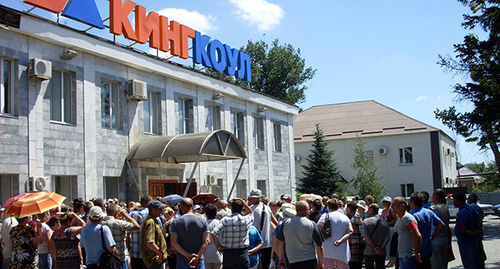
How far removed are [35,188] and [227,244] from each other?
8.43 m

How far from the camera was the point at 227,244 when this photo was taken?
797 cm

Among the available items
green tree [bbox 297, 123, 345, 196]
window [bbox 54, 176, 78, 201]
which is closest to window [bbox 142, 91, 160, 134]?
window [bbox 54, 176, 78, 201]

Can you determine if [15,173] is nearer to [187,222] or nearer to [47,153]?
[47,153]

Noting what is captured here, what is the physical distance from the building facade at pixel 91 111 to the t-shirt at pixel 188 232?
8.19 metres

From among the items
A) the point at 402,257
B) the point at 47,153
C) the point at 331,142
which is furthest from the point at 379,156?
the point at 402,257

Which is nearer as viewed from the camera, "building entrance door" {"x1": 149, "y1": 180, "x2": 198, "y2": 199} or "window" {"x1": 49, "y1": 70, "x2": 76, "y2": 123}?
"window" {"x1": 49, "y1": 70, "x2": 76, "y2": 123}

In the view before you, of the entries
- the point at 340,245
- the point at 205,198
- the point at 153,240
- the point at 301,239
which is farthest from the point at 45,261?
the point at 205,198

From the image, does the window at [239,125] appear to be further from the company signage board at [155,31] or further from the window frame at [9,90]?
the window frame at [9,90]

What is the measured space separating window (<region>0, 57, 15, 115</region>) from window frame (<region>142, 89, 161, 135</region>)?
563 centimetres

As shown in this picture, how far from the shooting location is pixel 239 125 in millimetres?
25078

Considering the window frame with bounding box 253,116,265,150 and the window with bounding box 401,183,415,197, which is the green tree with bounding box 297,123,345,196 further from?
the window with bounding box 401,183,415,197

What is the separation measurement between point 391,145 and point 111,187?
101 ft

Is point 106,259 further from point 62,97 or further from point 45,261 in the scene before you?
point 62,97

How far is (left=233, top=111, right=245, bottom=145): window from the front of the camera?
24.7 metres
